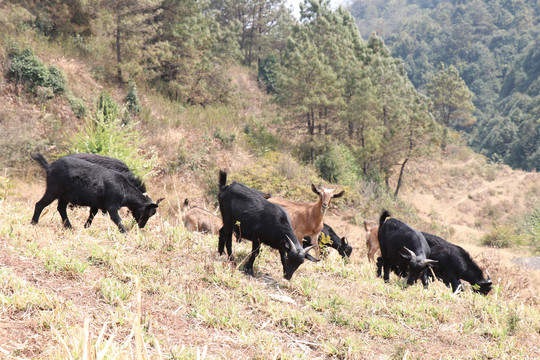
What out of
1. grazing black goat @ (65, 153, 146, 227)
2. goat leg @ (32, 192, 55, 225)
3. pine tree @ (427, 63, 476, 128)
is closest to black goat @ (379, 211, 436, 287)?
grazing black goat @ (65, 153, 146, 227)

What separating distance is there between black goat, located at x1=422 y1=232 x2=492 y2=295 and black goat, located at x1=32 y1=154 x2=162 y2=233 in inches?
246

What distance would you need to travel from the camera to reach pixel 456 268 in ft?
27.1

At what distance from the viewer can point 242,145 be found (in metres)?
25.5

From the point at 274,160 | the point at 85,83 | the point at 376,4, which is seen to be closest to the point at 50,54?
the point at 85,83

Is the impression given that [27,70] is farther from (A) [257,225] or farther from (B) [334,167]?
(A) [257,225]

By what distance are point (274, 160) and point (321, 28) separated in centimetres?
1854

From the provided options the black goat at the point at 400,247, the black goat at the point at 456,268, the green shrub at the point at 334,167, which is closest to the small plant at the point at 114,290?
the black goat at the point at 400,247

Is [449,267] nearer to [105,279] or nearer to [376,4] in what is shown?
[105,279]

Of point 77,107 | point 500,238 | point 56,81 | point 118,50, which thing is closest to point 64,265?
point 77,107

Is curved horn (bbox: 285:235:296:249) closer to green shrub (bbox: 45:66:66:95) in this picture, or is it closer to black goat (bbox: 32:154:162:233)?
black goat (bbox: 32:154:162:233)

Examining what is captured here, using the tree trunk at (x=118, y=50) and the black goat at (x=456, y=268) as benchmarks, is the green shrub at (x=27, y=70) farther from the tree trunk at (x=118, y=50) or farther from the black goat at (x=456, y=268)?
the black goat at (x=456, y=268)

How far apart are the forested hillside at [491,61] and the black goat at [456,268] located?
57.3 meters

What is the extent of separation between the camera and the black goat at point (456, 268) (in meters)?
8.19

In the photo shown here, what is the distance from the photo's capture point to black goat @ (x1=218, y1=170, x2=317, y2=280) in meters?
5.49
